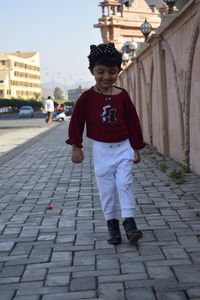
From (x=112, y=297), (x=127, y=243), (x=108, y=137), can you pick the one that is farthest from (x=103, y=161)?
(x=112, y=297)

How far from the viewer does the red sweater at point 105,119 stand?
168 inches

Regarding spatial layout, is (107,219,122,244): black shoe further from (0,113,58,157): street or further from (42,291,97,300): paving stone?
(0,113,58,157): street

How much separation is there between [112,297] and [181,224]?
6.18 feet

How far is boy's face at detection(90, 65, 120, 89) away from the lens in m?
4.21

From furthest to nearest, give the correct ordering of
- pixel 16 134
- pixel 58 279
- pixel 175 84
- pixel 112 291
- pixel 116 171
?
1. pixel 16 134
2. pixel 175 84
3. pixel 116 171
4. pixel 58 279
5. pixel 112 291

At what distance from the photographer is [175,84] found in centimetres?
900

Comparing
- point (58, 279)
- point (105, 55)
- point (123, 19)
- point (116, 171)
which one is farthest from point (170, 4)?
point (123, 19)

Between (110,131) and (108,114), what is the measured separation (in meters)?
0.15

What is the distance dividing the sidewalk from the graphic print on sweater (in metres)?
1.08

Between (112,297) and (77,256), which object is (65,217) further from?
(112,297)

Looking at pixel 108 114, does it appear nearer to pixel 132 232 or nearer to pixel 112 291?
pixel 132 232

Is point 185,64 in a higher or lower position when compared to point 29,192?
higher

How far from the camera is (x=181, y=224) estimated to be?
4.81 m

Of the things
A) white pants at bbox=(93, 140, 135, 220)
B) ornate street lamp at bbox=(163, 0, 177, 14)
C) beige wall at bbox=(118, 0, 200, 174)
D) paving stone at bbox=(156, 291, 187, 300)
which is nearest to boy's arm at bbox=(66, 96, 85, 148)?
white pants at bbox=(93, 140, 135, 220)
